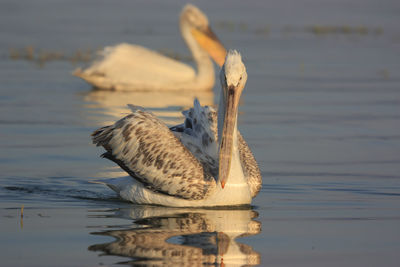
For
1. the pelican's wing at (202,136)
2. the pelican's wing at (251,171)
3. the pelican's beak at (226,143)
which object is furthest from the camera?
the pelican's wing at (202,136)

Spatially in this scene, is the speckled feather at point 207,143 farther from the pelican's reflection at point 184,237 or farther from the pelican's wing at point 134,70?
the pelican's wing at point 134,70

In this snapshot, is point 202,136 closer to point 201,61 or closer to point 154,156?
point 154,156

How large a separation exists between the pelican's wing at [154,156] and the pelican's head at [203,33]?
27.1 ft

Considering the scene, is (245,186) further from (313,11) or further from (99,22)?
→ (313,11)

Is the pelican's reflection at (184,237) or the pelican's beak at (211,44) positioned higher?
the pelican's beak at (211,44)

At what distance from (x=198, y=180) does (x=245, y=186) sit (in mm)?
394

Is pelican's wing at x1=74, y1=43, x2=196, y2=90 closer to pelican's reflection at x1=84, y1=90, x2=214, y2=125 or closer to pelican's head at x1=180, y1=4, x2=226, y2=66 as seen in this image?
pelican's reflection at x1=84, y1=90, x2=214, y2=125

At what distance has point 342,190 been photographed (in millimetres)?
8586

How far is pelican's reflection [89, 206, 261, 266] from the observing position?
6.06 metres

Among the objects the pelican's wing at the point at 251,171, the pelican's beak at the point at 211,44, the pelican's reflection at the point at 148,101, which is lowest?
the pelican's wing at the point at 251,171

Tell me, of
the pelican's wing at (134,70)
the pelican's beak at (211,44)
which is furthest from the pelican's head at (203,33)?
the pelican's wing at (134,70)

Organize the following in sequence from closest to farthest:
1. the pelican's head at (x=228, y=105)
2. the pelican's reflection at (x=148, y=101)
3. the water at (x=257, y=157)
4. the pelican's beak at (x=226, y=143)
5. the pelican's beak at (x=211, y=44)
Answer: the water at (x=257, y=157) → the pelican's head at (x=228, y=105) → the pelican's beak at (x=226, y=143) → the pelican's reflection at (x=148, y=101) → the pelican's beak at (x=211, y=44)

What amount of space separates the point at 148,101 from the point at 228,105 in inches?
270

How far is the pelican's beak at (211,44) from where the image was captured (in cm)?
1673
